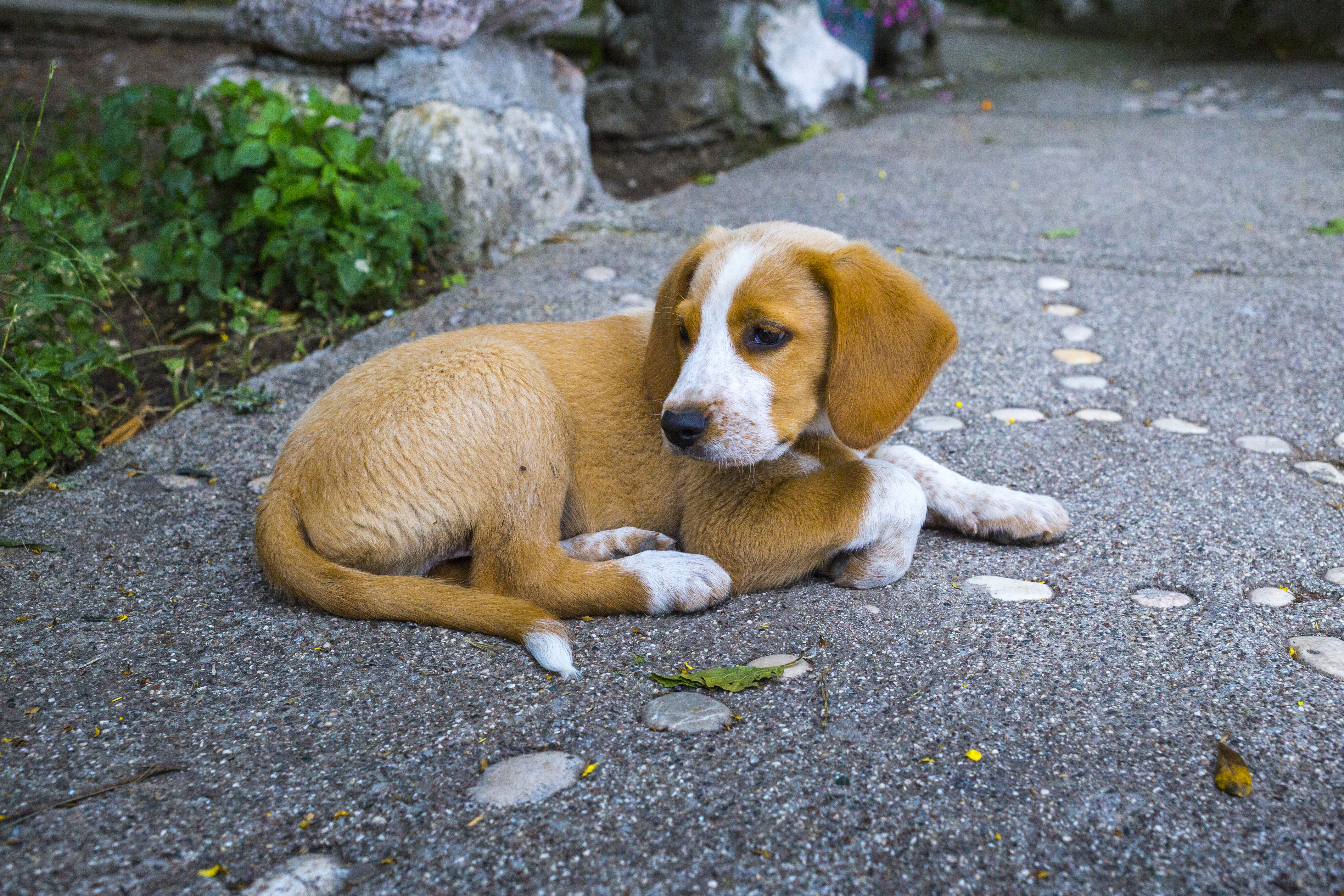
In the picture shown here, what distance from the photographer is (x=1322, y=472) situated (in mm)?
3027

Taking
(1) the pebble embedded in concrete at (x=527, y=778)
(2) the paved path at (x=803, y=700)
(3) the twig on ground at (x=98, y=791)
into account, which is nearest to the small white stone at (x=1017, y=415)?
(2) the paved path at (x=803, y=700)

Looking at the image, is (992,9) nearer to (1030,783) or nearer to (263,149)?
(263,149)

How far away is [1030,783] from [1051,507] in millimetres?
A: 1118

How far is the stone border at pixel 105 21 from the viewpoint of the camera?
9469 mm

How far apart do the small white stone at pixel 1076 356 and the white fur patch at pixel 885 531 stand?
A: 1.67 metres

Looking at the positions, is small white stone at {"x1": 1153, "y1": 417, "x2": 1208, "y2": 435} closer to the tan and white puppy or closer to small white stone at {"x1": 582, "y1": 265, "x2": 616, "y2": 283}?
the tan and white puppy

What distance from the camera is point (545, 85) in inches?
218

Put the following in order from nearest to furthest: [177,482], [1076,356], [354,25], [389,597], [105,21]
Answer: [389,597], [177,482], [1076,356], [354,25], [105,21]

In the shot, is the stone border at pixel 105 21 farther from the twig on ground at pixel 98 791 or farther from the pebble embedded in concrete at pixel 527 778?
the pebble embedded in concrete at pixel 527 778

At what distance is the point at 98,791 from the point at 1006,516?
7.21 feet

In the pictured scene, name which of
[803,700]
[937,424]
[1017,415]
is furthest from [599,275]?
[803,700]

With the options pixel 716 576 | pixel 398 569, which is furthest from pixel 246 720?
→ pixel 716 576

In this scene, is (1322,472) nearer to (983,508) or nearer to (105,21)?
(983,508)

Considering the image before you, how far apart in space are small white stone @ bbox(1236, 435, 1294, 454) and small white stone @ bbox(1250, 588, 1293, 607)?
3.01 ft
